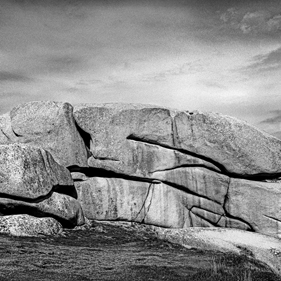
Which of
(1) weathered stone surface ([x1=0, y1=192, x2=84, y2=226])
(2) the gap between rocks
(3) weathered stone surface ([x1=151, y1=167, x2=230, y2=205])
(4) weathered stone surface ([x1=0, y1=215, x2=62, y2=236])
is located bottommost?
(4) weathered stone surface ([x1=0, y1=215, x2=62, y2=236])

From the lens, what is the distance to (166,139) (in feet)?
124

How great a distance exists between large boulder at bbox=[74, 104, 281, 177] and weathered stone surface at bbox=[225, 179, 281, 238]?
1.35 metres

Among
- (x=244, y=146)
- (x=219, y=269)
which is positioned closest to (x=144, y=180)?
(x=244, y=146)

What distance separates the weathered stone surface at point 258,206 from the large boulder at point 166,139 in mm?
1348

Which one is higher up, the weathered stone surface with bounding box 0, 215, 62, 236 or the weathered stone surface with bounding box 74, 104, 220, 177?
the weathered stone surface with bounding box 74, 104, 220, 177

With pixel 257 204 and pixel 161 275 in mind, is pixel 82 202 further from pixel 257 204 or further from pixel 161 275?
pixel 161 275

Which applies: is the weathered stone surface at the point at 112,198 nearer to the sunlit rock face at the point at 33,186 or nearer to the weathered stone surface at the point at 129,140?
the weathered stone surface at the point at 129,140

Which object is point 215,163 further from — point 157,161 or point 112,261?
point 112,261

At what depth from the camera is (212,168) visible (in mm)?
38312

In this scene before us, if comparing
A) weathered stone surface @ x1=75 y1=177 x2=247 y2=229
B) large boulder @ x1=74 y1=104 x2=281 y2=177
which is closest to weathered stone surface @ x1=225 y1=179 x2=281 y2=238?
weathered stone surface @ x1=75 y1=177 x2=247 y2=229

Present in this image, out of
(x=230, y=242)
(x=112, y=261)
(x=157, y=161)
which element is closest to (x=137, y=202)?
(x=157, y=161)

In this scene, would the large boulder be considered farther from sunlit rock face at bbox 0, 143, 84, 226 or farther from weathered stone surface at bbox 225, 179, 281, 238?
sunlit rock face at bbox 0, 143, 84, 226

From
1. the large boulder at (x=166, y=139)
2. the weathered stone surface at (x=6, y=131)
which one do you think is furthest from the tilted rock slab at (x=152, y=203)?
the weathered stone surface at (x=6, y=131)

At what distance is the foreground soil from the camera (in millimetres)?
20125
